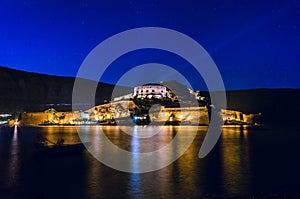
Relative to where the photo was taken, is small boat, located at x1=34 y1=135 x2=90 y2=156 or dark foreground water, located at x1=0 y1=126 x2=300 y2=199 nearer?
dark foreground water, located at x1=0 y1=126 x2=300 y2=199

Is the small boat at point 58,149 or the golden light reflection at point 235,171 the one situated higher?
the small boat at point 58,149

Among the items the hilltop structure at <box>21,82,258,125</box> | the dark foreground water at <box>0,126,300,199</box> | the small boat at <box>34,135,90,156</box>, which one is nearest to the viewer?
the dark foreground water at <box>0,126,300,199</box>

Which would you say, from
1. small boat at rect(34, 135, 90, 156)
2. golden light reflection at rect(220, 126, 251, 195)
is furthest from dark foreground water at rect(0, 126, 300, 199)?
small boat at rect(34, 135, 90, 156)

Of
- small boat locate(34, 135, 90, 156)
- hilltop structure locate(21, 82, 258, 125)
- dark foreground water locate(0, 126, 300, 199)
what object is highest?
hilltop structure locate(21, 82, 258, 125)

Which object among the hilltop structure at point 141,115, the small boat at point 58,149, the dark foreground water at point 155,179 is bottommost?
the dark foreground water at point 155,179

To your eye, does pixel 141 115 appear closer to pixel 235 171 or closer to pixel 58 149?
pixel 58 149

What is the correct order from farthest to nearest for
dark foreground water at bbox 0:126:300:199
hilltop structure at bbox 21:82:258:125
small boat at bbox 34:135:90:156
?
1. hilltop structure at bbox 21:82:258:125
2. small boat at bbox 34:135:90:156
3. dark foreground water at bbox 0:126:300:199

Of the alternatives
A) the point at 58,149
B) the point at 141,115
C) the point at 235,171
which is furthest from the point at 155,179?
the point at 141,115

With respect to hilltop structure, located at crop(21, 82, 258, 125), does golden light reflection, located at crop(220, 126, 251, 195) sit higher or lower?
lower

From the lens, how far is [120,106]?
260 feet

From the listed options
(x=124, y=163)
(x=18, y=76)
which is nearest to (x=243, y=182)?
(x=124, y=163)

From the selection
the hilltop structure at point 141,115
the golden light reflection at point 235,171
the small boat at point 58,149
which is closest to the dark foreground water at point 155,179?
the golden light reflection at point 235,171

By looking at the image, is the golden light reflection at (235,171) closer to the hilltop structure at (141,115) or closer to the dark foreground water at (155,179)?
the dark foreground water at (155,179)

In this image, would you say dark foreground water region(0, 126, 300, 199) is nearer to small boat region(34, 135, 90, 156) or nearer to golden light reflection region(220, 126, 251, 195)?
golden light reflection region(220, 126, 251, 195)
